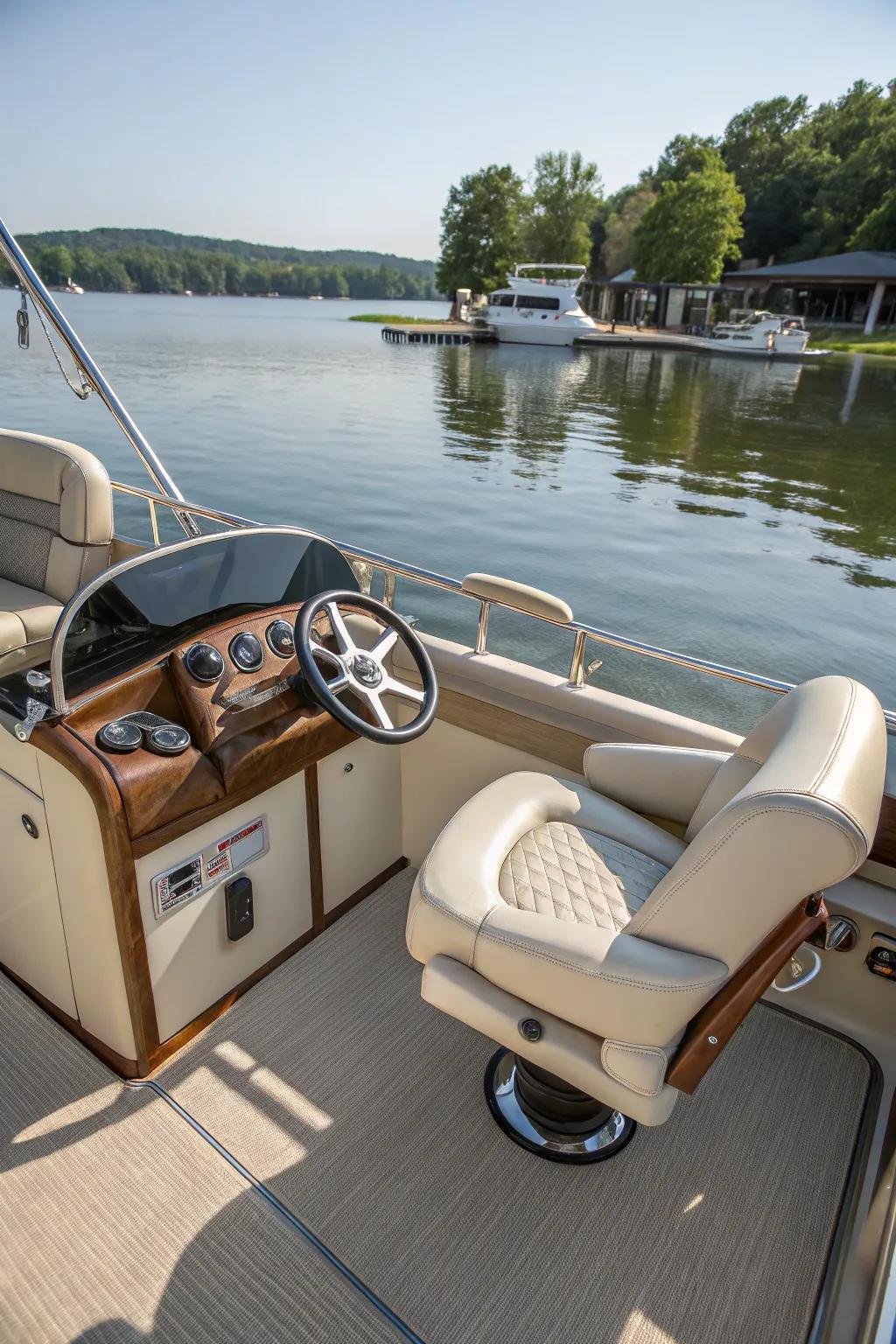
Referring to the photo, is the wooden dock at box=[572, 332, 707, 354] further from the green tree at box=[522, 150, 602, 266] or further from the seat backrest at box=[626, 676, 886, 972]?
the seat backrest at box=[626, 676, 886, 972]

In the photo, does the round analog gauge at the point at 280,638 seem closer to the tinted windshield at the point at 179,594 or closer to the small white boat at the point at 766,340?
the tinted windshield at the point at 179,594

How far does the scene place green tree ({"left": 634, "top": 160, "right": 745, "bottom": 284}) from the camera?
36375 mm

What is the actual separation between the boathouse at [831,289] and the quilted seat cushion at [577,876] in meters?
37.7

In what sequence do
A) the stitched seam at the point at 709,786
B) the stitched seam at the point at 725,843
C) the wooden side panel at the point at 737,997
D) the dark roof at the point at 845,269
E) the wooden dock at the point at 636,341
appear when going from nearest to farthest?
the stitched seam at the point at 725,843
the wooden side panel at the point at 737,997
the stitched seam at the point at 709,786
the dark roof at the point at 845,269
the wooden dock at the point at 636,341

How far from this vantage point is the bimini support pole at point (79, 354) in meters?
2.66

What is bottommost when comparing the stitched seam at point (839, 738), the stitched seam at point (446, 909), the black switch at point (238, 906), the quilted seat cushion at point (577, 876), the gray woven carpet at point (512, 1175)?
the gray woven carpet at point (512, 1175)

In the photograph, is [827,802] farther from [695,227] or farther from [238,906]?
[695,227]

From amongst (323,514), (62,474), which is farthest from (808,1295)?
(323,514)

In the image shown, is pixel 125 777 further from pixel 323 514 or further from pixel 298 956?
pixel 323 514

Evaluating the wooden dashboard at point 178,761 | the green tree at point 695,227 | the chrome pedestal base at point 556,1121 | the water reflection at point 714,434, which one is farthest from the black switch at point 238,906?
the green tree at point 695,227

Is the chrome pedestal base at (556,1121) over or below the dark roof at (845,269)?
below

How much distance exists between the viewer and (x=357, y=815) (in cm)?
205

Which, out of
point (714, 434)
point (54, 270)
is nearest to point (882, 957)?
point (54, 270)

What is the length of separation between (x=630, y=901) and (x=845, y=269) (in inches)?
1538
